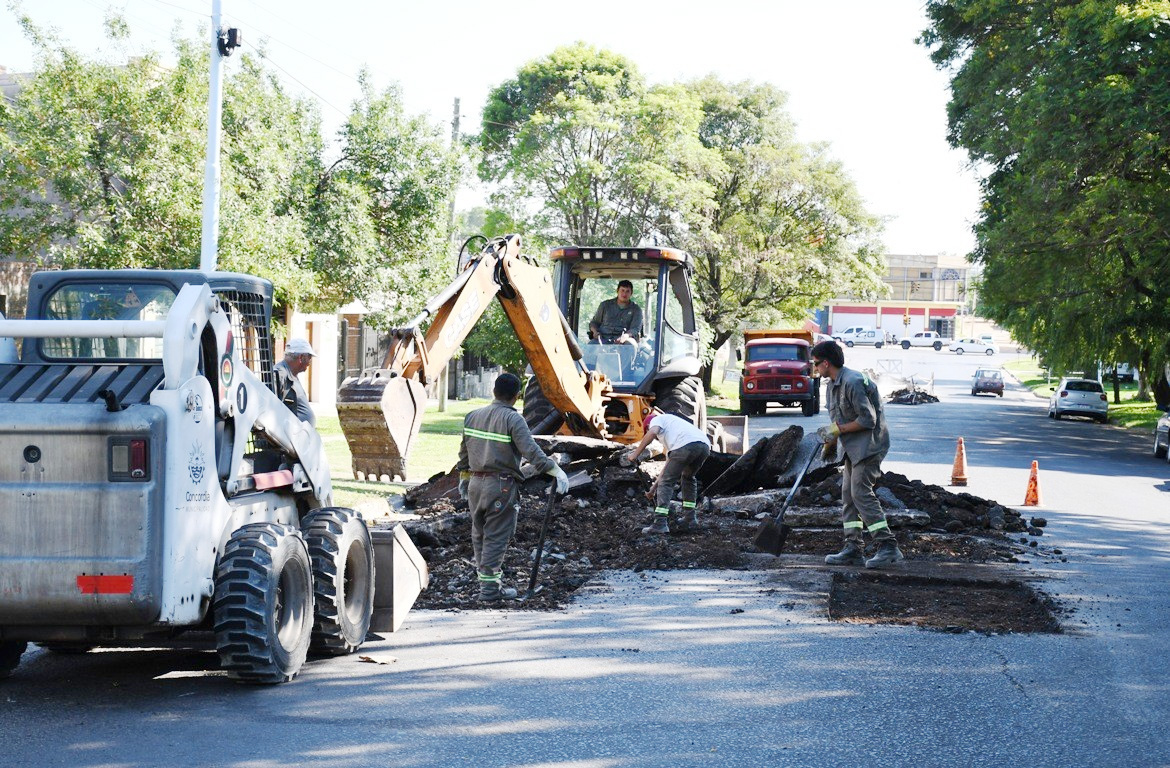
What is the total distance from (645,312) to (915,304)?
127307 mm

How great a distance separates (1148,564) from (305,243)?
14.9 meters

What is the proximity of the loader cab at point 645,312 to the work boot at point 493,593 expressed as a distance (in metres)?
7.40

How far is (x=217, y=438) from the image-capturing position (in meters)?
6.65

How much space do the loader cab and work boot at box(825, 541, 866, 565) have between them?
6042mm

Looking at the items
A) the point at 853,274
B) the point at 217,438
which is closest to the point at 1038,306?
the point at 853,274

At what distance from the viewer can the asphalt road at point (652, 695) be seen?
18.9 feet

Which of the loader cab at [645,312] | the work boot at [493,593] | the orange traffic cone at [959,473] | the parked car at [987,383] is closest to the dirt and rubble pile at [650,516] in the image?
the work boot at [493,593]

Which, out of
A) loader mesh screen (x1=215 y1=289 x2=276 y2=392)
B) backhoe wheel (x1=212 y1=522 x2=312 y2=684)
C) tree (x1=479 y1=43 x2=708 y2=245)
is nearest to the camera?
backhoe wheel (x1=212 y1=522 x2=312 y2=684)

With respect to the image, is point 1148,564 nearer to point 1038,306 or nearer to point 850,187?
point 1038,306

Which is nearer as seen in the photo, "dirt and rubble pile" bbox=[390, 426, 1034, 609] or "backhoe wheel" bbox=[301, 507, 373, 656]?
"backhoe wheel" bbox=[301, 507, 373, 656]

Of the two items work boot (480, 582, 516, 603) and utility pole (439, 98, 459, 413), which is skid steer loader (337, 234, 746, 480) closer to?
work boot (480, 582, 516, 603)

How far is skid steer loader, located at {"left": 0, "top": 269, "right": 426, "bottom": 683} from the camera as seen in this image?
5.97 m

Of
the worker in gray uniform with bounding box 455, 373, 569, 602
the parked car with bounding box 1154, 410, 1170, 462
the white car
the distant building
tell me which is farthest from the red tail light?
the distant building

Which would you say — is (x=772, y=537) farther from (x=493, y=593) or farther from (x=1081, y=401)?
(x=1081, y=401)
